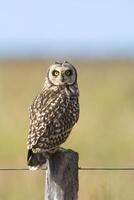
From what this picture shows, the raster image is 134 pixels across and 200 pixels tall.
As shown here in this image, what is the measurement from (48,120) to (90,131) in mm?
6270

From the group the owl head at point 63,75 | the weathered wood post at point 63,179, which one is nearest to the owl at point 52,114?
the owl head at point 63,75

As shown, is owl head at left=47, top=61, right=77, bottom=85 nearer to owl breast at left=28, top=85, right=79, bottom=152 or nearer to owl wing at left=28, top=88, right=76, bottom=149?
owl breast at left=28, top=85, right=79, bottom=152

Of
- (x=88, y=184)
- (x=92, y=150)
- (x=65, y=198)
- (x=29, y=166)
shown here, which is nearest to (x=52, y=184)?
(x=65, y=198)

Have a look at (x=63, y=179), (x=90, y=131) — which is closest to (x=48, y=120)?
(x=63, y=179)

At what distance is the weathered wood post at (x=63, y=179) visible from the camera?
7098 mm

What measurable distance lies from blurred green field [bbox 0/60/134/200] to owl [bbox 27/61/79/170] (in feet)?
2.30

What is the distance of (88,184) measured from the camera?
31.3 feet

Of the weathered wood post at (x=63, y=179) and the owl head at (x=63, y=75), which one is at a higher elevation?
the owl head at (x=63, y=75)

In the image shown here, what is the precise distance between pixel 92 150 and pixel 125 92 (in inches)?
215

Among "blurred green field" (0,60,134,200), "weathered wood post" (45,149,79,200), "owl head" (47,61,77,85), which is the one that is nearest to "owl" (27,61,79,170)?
"owl head" (47,61,77,85)

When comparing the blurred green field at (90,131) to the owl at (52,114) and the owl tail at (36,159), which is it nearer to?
the owl at (52,114)

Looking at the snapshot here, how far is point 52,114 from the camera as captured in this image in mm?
8039

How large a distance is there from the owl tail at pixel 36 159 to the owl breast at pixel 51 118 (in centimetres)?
Answer: 6

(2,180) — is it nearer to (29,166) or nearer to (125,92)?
(29,166)
